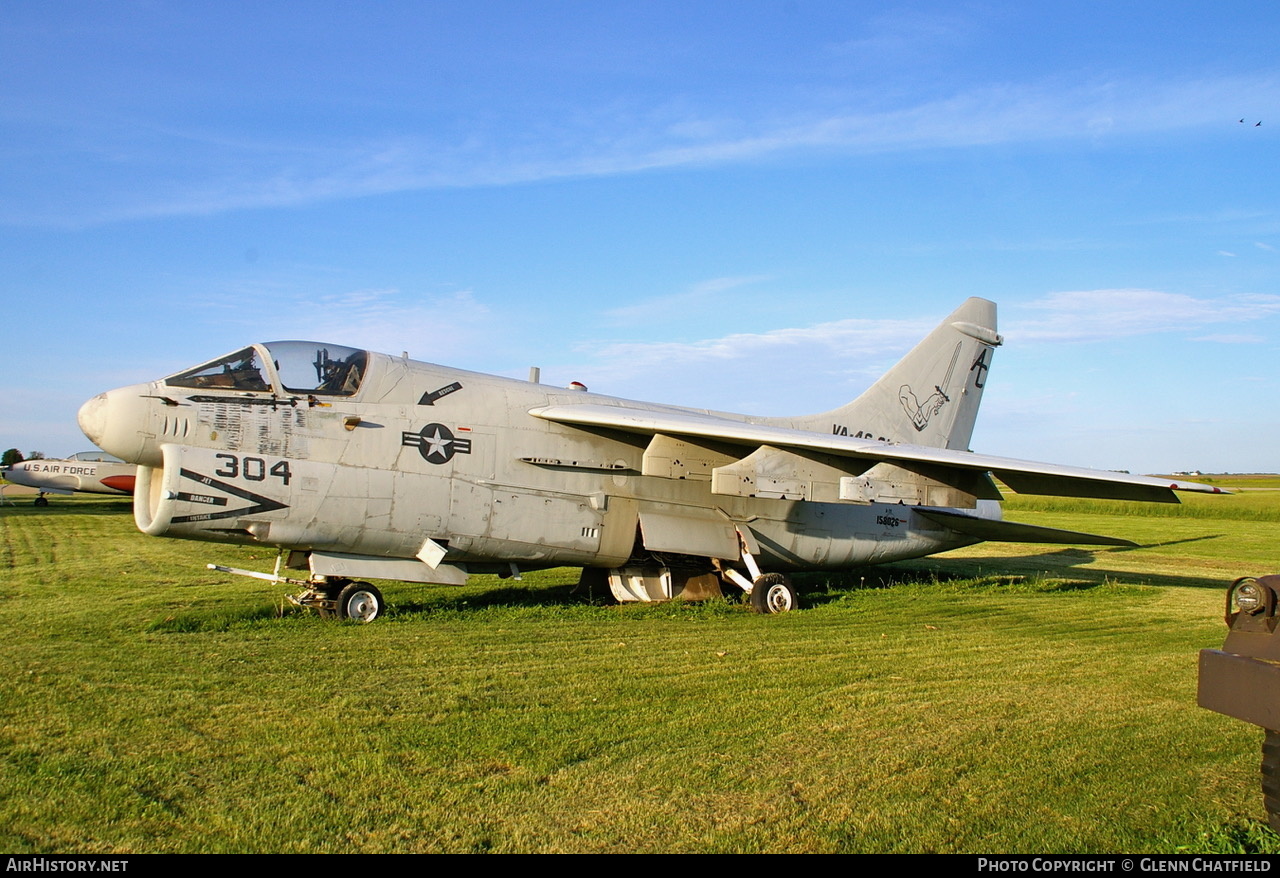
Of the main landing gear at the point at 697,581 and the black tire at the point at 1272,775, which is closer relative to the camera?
the black tire at the point at 1272,775

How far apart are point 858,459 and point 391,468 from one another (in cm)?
603

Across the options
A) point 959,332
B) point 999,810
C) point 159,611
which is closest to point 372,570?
point 159,611

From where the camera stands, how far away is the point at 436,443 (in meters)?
10.8

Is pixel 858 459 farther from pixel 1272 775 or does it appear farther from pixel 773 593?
pixel 1272 775

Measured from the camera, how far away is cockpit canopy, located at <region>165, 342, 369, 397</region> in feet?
32.4

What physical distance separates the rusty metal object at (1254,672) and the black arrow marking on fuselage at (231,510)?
8888mm

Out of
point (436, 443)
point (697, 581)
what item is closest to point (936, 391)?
point (697, 581)

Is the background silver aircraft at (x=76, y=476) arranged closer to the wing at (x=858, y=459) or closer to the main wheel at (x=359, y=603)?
the main wheel at (x=359, y=603)

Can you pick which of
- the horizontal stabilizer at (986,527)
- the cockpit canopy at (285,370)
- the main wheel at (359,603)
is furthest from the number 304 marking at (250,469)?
the horizontal stabilizer at (986,527)

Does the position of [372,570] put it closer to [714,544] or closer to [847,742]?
[714,544]

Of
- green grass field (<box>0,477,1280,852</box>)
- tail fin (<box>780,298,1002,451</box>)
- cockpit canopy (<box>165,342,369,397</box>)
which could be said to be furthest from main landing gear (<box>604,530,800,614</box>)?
cockpit canopy (<box>165,342,369,397</box>)

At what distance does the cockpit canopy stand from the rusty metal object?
908 cm

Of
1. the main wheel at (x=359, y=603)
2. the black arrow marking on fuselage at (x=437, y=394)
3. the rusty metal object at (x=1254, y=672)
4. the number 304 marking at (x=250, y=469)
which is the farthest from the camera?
the black arrow marking on fuselage at (x=437, y=394)

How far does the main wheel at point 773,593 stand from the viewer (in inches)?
484
